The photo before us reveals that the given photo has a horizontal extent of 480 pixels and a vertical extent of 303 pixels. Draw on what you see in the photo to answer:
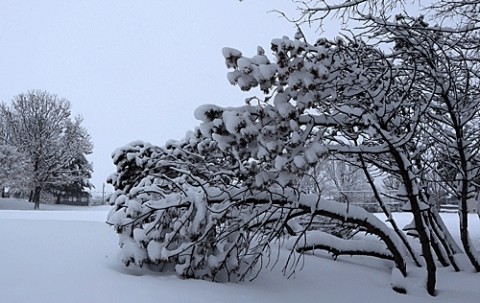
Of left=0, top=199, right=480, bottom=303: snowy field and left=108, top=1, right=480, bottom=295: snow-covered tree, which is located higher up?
left=108, top=1, right=480, bottom=295: snow-covered tree

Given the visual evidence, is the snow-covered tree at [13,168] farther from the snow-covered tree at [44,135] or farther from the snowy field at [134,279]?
the snowy field at [134,279]

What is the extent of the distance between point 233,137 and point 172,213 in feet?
4.44

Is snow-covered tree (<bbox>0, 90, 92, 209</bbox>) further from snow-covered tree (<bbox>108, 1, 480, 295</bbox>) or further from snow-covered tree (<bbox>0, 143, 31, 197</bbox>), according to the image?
Answer: snow-covered tree (<bbox>108, 1, 480, 295</bbox>)

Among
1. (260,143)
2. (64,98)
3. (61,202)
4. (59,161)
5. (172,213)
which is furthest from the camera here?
(61,202)

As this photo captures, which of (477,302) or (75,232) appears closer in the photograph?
(477,302)

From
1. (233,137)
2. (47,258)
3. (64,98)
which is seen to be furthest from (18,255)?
A: (64,98)

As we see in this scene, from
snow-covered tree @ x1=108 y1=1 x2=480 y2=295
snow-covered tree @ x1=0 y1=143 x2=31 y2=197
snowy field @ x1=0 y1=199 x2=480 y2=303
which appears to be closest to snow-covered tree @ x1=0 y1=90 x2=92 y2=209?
snow-covered tree @ x1=0 y1=143 x2=31 y2=197

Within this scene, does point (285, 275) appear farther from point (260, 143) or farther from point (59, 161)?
point (59, 161)

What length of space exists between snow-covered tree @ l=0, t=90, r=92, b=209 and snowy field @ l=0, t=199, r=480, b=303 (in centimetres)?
2241

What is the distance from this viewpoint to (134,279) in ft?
10.6

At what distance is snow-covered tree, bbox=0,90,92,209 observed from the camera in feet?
84.8

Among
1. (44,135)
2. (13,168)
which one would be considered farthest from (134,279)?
(44,135)

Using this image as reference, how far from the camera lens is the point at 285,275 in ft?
14.4

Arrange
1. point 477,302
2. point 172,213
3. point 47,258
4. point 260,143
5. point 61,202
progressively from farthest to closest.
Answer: point 61,202 < point 172,213 < point 477,302 < point 47,258 < point 260,143
